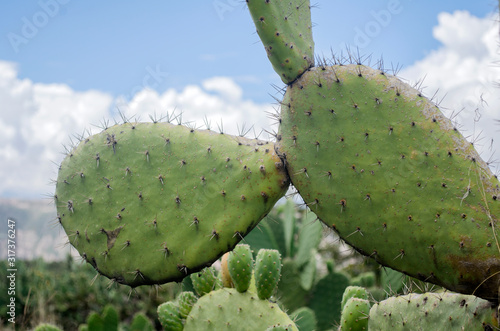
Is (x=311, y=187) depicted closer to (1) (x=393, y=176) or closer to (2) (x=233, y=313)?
(1) (x=393, y=176)

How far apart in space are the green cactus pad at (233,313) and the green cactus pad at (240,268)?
40 mm

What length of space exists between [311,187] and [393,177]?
8.8 inches

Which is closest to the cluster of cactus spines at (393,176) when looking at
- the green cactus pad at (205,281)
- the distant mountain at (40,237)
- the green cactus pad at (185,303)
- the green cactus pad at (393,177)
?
the green cactus pad at (393,177)

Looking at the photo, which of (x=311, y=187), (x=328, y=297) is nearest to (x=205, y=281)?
(x=311, y=187)

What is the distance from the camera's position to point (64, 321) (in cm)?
452

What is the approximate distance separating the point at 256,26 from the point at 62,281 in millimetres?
4504

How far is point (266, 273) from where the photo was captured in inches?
60.9

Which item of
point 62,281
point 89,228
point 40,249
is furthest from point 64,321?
point 89,228

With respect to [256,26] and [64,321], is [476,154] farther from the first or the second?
[64,321]

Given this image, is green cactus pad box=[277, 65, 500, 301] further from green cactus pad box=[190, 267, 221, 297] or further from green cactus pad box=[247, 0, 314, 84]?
green cactus pad box=[190, 267, 221, 297]

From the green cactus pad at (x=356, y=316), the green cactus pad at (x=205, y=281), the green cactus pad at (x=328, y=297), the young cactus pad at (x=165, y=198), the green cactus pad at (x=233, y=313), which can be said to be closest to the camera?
the young cactus pad at (x=165, y=198)

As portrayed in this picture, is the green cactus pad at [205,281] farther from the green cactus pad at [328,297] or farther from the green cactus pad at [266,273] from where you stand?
the green cactus pad at [328,297]

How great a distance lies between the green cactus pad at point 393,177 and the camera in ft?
3.88

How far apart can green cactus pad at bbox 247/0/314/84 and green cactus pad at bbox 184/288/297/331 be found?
0.76 m
